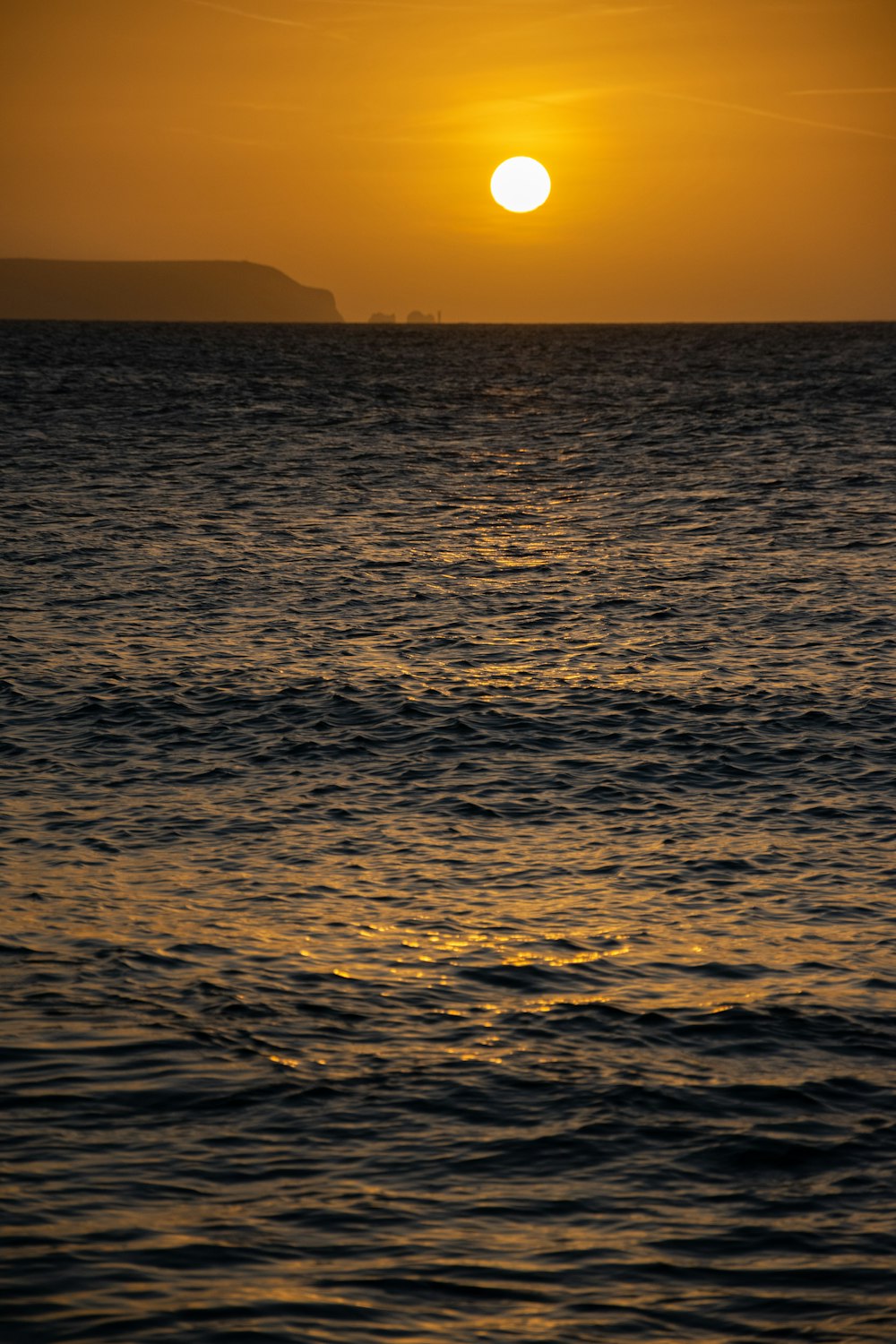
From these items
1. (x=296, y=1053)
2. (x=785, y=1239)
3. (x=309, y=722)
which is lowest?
(x=785, y=1239)

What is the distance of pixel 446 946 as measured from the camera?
57.1ft

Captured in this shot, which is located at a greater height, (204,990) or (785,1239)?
(204,990)

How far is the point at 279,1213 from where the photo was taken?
11984 mm

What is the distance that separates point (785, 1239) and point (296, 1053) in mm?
4984

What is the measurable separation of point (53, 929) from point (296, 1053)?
14.2 ft

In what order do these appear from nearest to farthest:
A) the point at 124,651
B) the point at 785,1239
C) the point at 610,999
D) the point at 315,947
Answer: the point at 785,1239
the point at 610,999
the point at 315,947
the point at 124,651

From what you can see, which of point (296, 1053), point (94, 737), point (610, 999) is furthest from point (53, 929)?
point (94, 737)

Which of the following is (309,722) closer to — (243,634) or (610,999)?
(243,634)

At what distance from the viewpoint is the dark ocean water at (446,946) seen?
1148 centimetres

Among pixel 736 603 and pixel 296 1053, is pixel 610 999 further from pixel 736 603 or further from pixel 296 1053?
pixel 736 603

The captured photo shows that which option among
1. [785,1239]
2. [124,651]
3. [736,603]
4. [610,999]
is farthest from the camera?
[736,603]

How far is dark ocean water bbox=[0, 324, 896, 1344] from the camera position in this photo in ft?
37.7

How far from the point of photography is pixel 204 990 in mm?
16062

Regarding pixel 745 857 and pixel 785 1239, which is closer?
pixel 785 1239
